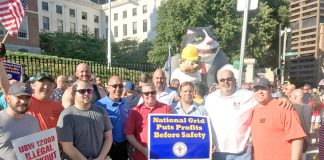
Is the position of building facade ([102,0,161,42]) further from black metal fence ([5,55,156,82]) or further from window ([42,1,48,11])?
black metal fence ([5,55,156,82])

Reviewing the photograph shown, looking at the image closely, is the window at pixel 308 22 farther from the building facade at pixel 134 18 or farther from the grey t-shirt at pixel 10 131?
the grey t-shirt at pixel 10 131

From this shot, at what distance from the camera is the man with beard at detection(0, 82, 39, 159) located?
3.48 m

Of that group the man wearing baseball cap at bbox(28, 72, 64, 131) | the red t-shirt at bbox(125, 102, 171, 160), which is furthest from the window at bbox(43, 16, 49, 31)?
the red t-shirt at bbox(125, 102, 171, 160)

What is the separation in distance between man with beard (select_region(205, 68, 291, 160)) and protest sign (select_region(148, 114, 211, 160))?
155 millimetres

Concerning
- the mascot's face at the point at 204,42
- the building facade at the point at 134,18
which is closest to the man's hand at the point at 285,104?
the mascot's face at the point at 204,42

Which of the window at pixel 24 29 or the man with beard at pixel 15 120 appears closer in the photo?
the man with beard at pixel 15 120

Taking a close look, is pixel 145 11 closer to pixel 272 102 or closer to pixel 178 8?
pixel 178 8

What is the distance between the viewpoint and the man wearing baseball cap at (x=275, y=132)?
13.1ft

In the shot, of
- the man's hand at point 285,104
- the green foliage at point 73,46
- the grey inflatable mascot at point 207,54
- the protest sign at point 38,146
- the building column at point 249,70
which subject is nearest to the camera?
the protest sign at point 38,146

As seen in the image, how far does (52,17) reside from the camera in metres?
55.0

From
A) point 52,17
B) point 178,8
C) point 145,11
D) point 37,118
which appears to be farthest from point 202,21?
point 52,17

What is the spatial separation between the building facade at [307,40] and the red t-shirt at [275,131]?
1887 inches

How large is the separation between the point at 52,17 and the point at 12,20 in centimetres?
5203

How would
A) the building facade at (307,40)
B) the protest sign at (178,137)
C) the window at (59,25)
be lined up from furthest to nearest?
the window at (59,25), the building facade at (307,40), the protest sign at (178,137)
